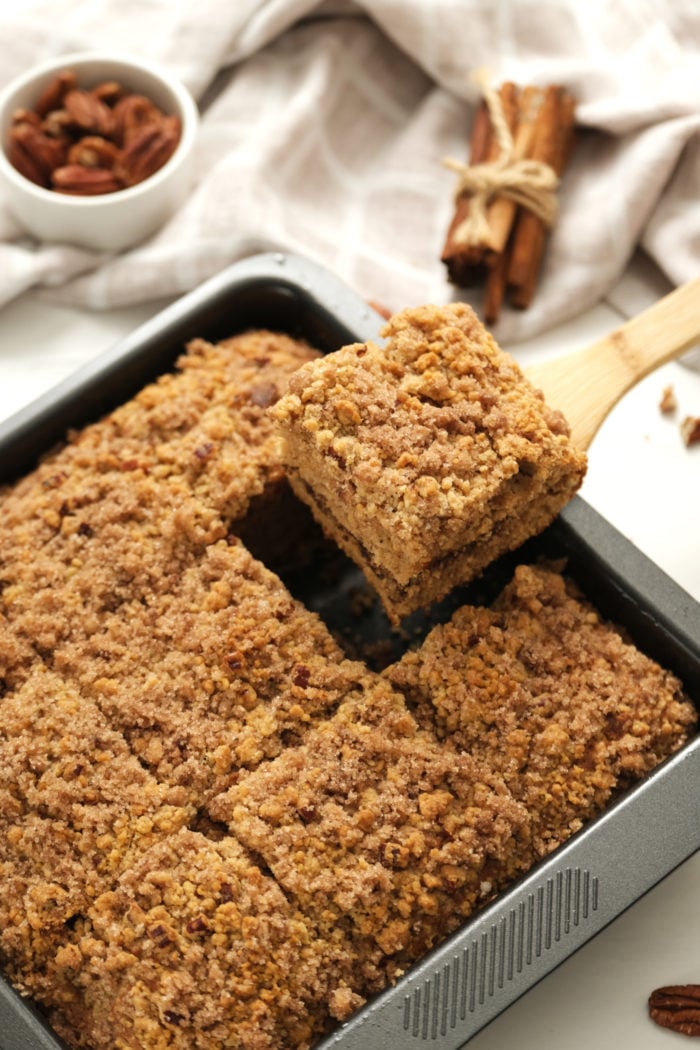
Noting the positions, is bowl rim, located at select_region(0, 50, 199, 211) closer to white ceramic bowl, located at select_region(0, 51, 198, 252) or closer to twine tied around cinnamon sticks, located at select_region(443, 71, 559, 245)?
white ceramic bowl, located at select_region(0, 51, 198, 252)

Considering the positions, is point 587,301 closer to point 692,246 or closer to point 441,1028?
point 692,246

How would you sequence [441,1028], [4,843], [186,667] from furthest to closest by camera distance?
1. [186,667]
2. [4,843]
3. [441,1028]

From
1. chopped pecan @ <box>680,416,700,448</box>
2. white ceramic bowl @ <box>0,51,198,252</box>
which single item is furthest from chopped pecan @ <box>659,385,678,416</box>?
white ceramic bowl @ <box>0,51,198,252</box>

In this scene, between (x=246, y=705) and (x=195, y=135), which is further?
(x=195, y=135)

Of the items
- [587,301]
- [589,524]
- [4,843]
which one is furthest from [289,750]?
[587,301]

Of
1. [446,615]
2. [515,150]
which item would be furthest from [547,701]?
[515,150]

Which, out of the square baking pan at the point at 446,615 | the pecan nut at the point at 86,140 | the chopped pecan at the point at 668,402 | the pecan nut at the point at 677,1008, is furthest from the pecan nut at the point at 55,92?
the pecan nut at the point at 677,1008
